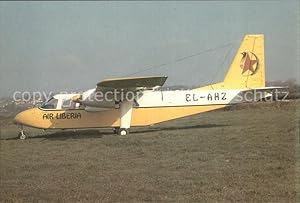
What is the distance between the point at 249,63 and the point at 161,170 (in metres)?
10.7

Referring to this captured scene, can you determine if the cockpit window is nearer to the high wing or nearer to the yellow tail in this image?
the high wing

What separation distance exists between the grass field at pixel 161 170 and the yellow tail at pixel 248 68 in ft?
16.3

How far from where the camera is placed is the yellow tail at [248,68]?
678 inches

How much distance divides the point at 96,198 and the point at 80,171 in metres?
2.38

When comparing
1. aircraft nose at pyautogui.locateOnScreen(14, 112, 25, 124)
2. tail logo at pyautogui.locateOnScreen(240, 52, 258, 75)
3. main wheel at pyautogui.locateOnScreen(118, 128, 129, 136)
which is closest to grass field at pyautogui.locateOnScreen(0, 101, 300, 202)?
main wheel at pyautogui.locateOnScreen(118, 128, 129, 136)

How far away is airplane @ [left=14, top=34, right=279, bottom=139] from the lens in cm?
1605

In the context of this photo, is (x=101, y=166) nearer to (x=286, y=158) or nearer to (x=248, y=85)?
(x=286, y=158)

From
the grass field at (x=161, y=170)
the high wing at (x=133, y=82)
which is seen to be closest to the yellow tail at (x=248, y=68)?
the high wing at (x=133, y=82)

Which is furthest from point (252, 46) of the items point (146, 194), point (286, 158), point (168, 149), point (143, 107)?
point (146, 194)

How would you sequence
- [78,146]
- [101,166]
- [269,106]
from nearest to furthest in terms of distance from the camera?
[101,166] → [78,146] → [269,106]

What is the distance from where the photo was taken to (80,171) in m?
8.20

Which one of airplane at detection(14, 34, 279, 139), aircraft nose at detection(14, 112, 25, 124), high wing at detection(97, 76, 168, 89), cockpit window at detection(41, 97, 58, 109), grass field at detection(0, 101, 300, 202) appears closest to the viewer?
grass field at detection(0, 101, 300, 202)

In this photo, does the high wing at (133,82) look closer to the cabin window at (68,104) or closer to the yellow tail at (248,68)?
the cabin window at (68,104)

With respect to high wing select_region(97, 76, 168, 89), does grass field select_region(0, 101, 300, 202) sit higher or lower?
lower
